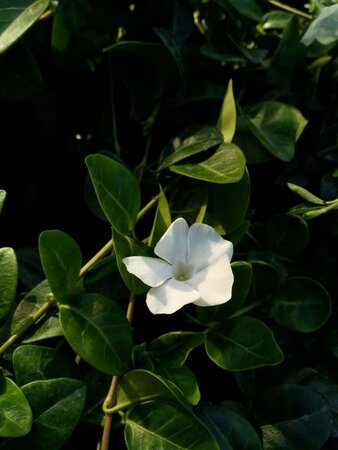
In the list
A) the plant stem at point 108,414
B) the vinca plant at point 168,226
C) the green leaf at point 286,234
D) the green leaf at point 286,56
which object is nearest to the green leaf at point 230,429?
the vinca plant at point 168,226

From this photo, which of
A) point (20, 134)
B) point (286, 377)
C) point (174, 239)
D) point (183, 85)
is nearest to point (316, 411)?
point (286, 377)

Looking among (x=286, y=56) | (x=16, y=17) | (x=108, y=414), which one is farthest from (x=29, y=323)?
(x=286, y=56)

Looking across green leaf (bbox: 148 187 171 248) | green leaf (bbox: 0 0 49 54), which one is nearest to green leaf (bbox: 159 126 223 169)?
green leaf (bbox: 148 187 171 248)

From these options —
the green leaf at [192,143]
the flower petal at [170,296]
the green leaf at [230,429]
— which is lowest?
the green leaf at [230,429]

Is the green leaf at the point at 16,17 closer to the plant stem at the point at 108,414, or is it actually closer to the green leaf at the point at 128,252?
the green leaf at the point at 128,252

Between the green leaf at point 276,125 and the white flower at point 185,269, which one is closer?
the white flower at point 185,269

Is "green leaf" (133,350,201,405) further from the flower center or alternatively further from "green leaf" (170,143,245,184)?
"green leaf" (170,143,245,184)
